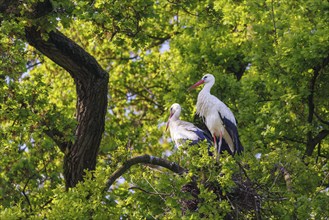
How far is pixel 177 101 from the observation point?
18578 millimetres

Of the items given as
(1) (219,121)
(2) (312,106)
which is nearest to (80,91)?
(1) (219,121)

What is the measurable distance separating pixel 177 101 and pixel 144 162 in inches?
317

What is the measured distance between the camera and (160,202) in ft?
33.5

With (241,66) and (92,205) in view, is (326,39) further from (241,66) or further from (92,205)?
(92,205)

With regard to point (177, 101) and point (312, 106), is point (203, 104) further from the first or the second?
point (177, 101)

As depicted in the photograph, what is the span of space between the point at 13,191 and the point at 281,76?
4.95 m

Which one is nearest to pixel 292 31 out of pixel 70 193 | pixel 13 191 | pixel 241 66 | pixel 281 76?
pixel 281 76

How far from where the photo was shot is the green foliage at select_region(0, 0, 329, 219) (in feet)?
32.6

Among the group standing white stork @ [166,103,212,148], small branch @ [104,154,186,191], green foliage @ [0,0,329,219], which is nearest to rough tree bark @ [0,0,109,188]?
green foliage @ [0,0,329,219]

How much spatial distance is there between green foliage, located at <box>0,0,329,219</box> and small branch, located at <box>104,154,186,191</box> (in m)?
0.12

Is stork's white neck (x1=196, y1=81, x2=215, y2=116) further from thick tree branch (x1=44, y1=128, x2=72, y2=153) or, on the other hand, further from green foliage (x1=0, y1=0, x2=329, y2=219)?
thick tree branch (x1=44, y1=128, x2=72, y2=153)

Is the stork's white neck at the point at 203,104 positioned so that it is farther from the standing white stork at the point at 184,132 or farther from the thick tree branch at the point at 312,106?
the thick tree branch at the point at 312,106

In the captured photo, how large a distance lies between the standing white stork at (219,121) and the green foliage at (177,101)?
0.67 metres

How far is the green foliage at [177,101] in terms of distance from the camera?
9930mm
